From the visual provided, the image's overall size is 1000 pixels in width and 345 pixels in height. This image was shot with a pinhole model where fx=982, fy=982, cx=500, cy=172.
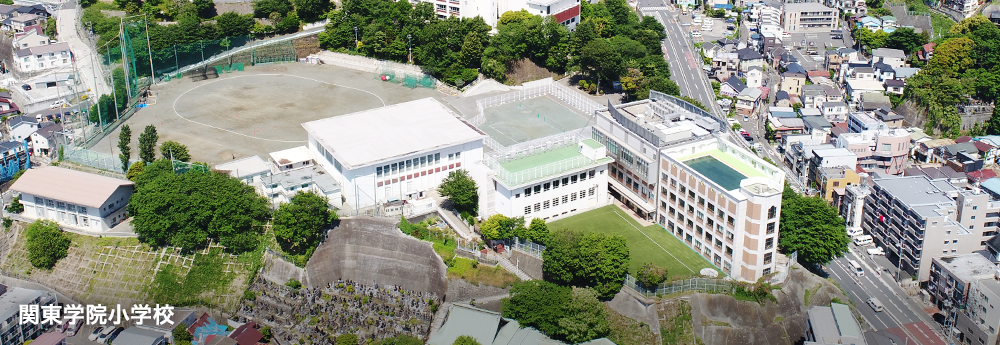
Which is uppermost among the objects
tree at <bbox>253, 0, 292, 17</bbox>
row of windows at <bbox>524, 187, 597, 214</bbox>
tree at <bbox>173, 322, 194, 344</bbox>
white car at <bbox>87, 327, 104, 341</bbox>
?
tree at <bbox>253, 0, 292, 17</bbox>

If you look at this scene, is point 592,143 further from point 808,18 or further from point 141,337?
point 808,18

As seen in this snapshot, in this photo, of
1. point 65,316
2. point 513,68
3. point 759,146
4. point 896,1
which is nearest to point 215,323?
point 65,316

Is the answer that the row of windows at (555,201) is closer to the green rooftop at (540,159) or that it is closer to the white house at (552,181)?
the white house at (552,181)

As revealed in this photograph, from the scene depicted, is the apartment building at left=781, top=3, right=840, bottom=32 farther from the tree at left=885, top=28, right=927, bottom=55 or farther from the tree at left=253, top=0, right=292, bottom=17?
the tree at left=253, top=0, right=292, bottom=17

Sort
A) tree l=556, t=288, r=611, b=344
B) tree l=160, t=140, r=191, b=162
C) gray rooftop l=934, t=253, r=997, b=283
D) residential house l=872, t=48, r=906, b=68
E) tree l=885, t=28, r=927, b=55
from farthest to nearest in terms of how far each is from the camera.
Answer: tree l=885, t=28, r=927, b=55, residential house l=872, t=48, r=906, b=68, tree l=160, t=140, r=191, b=162, gray rooftop l=934, t=253, r=997, b=283, tree l=556, t=288, r=611, b=344

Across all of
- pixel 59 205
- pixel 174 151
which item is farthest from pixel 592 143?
pixel 59 205

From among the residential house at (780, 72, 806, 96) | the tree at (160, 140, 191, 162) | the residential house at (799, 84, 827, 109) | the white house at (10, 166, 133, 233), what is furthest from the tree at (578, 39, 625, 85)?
the white house at (10, 166, 133, 233)

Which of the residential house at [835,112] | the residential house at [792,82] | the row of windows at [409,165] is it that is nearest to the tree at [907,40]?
the residential house at [792,82]
